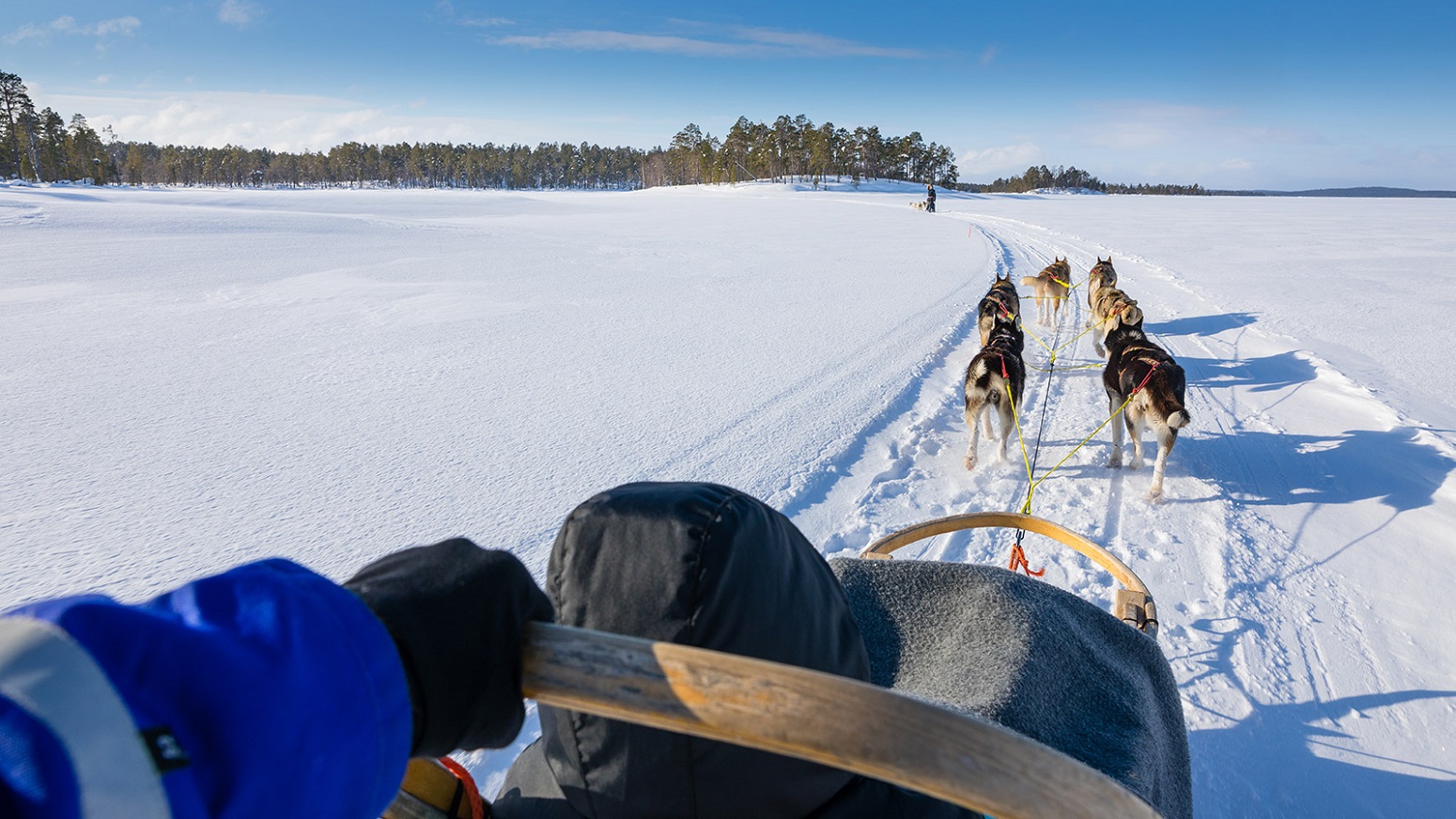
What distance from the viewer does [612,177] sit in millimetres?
119562

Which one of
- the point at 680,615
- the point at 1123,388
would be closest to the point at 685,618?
the point at 680,615

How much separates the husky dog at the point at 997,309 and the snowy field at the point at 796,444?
0.57 meters

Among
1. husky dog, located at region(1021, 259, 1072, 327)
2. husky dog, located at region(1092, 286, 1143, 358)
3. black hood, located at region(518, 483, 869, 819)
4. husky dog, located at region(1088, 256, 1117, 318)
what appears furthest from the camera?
husky dog, located at region(1021, 259, 1072, 327)

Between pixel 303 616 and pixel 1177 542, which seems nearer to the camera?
pixel 303 616

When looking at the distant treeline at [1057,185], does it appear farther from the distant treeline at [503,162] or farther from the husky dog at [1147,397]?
the husky dog at [1147,397]

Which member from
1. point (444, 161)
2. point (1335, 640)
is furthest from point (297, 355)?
point (444, 161)

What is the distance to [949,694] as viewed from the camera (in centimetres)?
176

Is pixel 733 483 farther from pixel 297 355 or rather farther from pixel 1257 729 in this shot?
pixel 297 355

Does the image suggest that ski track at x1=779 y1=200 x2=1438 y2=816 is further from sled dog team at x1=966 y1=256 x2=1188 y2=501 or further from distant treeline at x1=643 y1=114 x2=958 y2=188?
distant treeline at x1=643 y1=114 x2=958 y2=188

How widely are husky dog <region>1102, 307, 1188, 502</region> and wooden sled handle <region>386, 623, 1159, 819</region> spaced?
13.8 ft

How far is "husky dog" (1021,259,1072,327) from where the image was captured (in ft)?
30.7

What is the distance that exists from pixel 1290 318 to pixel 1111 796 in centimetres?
1088

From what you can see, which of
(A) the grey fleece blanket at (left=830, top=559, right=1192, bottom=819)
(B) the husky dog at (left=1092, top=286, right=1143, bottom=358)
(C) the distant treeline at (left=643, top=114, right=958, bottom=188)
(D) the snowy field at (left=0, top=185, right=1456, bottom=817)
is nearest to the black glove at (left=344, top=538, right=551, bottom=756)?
(A) the grey fleece blanket at (left=830, top=559, right=1192, bottom=819)

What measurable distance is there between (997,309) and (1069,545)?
4610 millimetres
